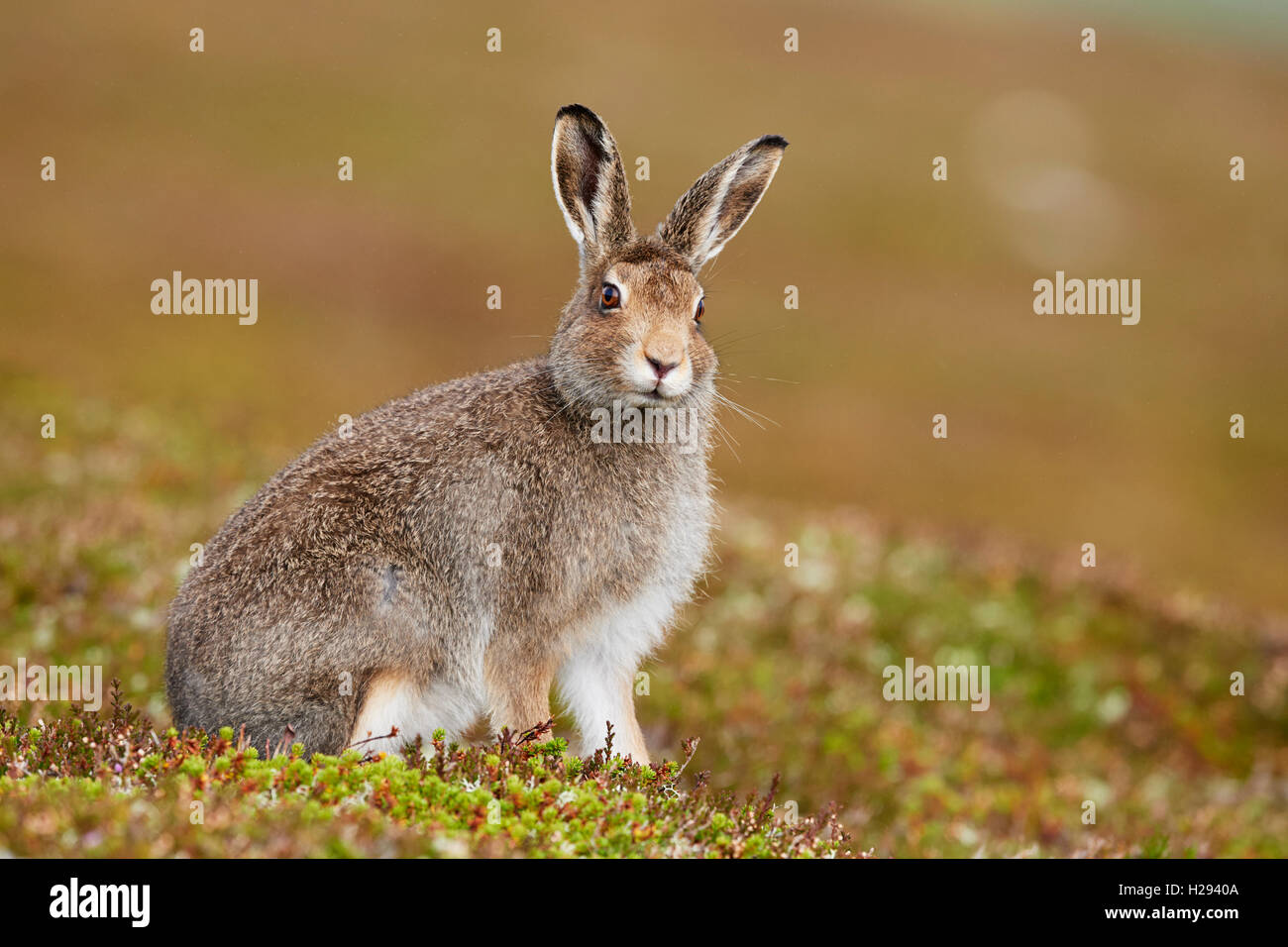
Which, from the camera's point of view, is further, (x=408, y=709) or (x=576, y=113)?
(x=576, y=113)

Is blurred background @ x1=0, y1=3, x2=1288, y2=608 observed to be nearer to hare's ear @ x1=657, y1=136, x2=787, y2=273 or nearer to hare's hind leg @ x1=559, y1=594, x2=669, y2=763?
hare's ear @ x1=657, y1=136, x2=787, y2=273

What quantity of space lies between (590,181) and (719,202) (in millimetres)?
1137

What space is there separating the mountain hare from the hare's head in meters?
0.02

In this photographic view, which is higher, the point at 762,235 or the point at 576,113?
the point at 762,235

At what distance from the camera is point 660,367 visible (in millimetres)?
9672

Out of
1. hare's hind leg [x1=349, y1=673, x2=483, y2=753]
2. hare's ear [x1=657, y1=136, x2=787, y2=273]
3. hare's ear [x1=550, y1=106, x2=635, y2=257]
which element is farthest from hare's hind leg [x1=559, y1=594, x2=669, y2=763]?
hare's ear [x1=550, y1=106, x2=635, y2=257]

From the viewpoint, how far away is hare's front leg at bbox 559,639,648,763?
33.7 feet

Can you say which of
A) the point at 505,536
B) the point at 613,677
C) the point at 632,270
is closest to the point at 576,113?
the point at 632,270

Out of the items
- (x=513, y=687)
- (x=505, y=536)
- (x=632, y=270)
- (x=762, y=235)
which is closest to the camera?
(x=513, y=687)

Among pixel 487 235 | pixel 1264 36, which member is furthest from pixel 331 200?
pixel 1264 36

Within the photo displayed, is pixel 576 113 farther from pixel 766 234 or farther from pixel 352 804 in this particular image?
pixel 766 234

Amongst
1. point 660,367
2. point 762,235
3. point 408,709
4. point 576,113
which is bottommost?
point 408,709
